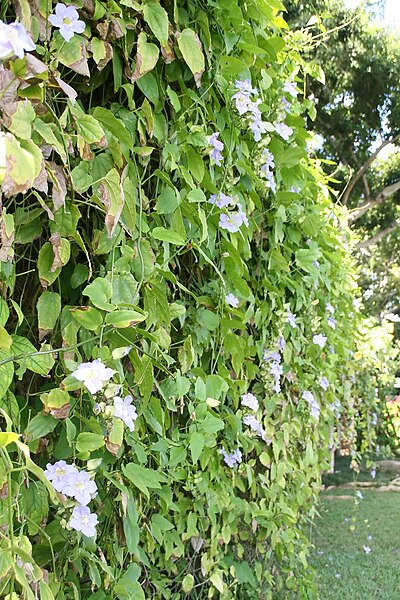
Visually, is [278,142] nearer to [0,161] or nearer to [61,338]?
[61,338]

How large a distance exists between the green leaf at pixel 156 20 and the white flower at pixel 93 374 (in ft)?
1.64

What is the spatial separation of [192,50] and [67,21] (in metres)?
0.28

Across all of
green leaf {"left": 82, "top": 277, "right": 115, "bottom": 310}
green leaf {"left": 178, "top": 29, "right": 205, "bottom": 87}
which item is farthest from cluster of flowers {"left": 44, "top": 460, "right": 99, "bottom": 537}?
green leaf {"left": 178, "top": 29, "right": 205, "bottom": 87}

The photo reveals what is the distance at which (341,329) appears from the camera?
271 cm

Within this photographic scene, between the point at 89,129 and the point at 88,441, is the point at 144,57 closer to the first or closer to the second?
the point at 89,129

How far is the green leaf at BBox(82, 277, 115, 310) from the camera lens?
2.49 feet

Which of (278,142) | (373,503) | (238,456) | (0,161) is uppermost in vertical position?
(0,161)

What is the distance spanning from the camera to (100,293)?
0.77m

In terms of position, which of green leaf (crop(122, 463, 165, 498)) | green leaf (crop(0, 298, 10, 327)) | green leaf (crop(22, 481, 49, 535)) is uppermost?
green leaf (crop(0, 298, 10, 327))

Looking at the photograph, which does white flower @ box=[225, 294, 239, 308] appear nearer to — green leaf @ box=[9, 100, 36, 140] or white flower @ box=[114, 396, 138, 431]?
white flower @ box=[114, 396, 138, 431]

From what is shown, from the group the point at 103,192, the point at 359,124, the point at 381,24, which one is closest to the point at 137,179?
the point at 103,192

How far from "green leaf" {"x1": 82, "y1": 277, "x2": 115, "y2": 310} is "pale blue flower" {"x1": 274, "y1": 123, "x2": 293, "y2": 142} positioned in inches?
34.0

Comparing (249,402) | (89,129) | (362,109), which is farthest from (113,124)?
(362,109)

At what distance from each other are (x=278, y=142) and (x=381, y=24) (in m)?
7.51
